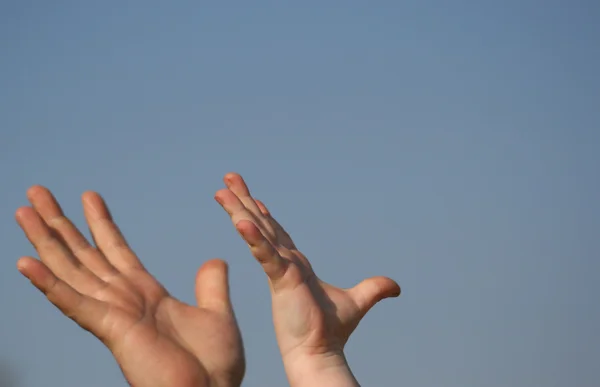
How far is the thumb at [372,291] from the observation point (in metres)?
6.63

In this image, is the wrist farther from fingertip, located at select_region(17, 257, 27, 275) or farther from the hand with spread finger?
fingertip, located at select_region(17, 257, 27, 275)

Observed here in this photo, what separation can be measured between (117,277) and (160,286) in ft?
0.77

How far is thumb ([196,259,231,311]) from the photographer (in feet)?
20.1

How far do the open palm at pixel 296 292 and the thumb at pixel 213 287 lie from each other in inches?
9.5

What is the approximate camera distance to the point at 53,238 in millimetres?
6086

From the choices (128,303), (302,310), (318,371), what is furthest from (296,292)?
(128,303)

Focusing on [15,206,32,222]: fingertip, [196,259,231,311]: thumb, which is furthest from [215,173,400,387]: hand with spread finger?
[15,206,32,222]: fingertip

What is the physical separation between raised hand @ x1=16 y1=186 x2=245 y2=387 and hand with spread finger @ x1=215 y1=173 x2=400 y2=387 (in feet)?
0.98

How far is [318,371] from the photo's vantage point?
6227 millimetres

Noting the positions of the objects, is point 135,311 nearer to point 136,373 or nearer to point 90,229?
point 136,373

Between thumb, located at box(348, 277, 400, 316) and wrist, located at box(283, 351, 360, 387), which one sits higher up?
thumb, located at box(348, 277, 400, 316)

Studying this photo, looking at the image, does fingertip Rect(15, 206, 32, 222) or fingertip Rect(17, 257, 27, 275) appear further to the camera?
fingertip Rect(15, 206, 32, 222)

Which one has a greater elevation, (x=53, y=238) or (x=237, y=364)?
(x=53, y=238)

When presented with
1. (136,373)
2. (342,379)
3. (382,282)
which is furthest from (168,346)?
(382,282)
